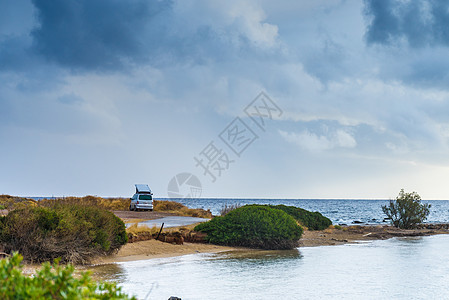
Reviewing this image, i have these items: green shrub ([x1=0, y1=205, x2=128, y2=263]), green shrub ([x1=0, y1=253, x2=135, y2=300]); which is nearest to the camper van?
green shrub ([x1=0, y1=205, x2=128, y2=263])

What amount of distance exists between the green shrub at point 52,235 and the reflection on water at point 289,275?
2.95ft

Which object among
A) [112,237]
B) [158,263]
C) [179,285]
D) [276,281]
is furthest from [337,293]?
[112,237]

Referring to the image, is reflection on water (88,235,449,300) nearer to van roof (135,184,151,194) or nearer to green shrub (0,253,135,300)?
green shrub (0,253,135,300)

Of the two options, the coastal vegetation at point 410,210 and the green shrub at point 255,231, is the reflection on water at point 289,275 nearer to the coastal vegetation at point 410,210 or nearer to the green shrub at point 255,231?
the green shrub at point 255,231

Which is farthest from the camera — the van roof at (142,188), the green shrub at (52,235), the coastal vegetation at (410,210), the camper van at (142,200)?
the van roof at (142,188)

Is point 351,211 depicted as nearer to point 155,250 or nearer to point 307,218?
point 307,218

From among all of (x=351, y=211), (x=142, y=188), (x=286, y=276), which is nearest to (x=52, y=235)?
(x=286, y=276)

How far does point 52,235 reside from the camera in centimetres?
1169

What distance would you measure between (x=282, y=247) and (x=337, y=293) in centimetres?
825

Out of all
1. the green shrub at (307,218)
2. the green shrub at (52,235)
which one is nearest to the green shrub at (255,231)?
the green shrub at (52,235)

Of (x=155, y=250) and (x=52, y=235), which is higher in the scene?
(x=52, y=235)

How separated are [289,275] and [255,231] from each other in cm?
617

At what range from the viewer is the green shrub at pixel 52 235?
1148 centimetres

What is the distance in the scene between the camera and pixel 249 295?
907 centimetres
